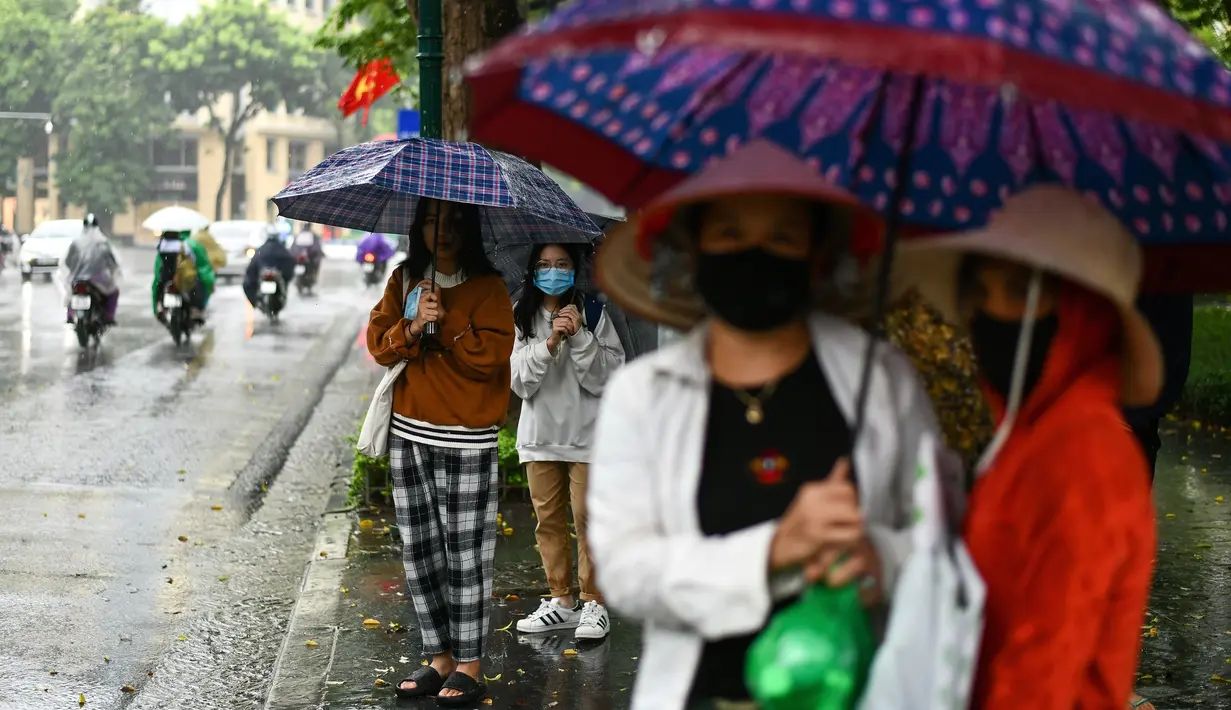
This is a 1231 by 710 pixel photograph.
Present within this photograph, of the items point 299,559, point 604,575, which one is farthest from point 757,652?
point 299,559

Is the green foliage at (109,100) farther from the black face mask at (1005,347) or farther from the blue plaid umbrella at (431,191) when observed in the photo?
the black face mask at (1005,347)

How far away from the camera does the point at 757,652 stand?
8.21 ft

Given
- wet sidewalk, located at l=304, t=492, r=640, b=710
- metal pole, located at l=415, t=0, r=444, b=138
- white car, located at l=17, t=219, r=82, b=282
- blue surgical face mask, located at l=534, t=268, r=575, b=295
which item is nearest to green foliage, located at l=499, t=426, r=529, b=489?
wet sidewalk, located at l=304, t=492, r=640, b=710

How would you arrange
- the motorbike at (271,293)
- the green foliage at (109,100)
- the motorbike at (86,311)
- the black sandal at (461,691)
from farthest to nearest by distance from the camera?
the green foliage at (109,100)
the motorbike at (271,293)
the motorbike at (86,311)
the black sandal at (461,691)

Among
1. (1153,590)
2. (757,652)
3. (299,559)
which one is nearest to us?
(757,652)

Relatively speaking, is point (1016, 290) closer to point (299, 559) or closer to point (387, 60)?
point (299, 559)

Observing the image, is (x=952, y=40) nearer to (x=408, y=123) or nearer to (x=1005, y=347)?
(x=1005, y=347)

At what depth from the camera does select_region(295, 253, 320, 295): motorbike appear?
35.4 metres

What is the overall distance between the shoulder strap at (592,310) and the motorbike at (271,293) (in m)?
20.9

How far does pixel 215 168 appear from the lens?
91.6m

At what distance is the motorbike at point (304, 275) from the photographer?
1393 inches

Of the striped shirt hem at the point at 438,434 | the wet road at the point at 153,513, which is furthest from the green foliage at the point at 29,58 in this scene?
the striped shirt hem at the point at 438,434

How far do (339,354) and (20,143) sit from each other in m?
65.7

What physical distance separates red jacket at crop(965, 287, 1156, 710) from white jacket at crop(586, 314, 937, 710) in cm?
17
